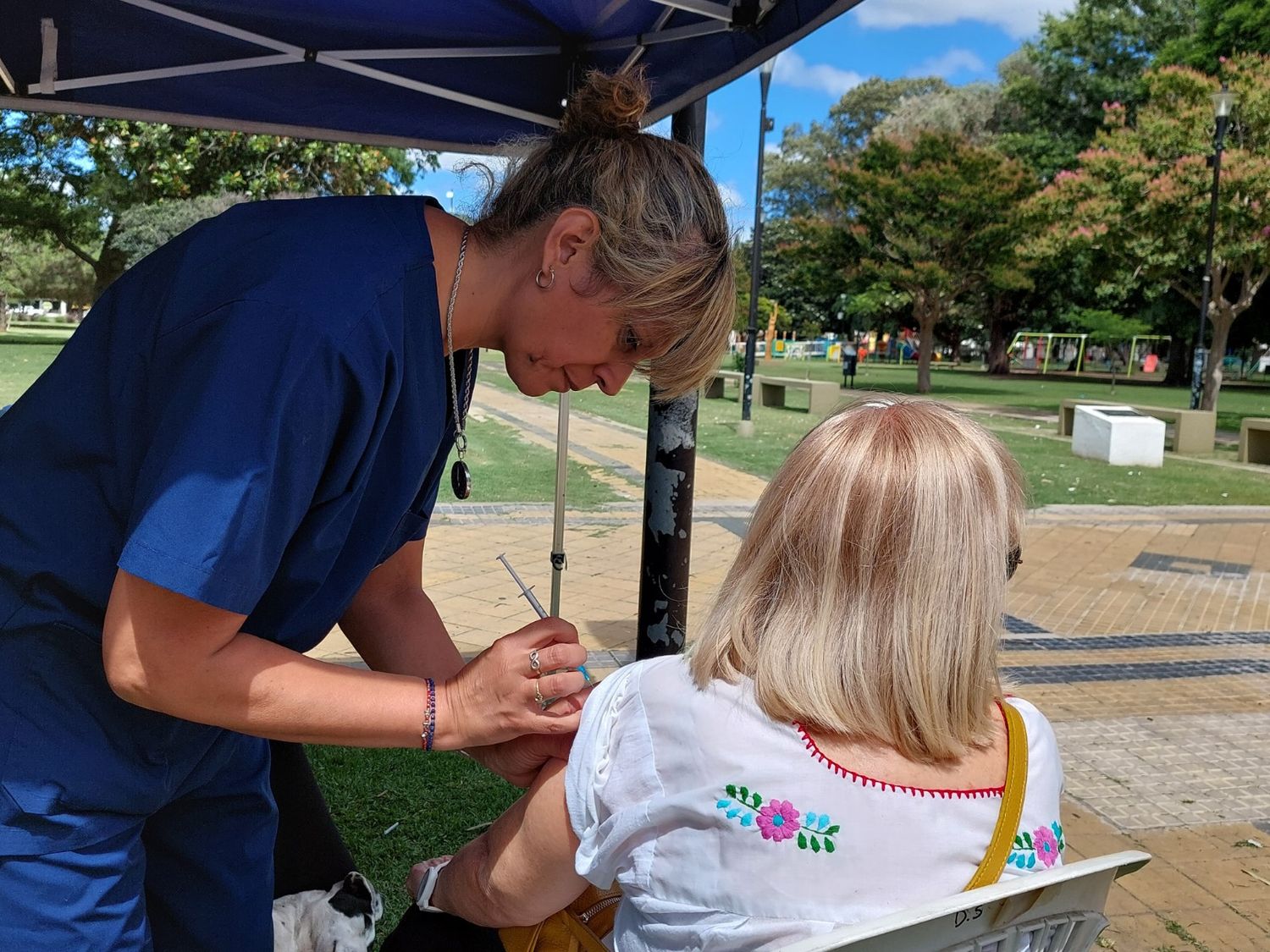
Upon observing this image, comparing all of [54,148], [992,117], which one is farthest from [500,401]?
[992,117]

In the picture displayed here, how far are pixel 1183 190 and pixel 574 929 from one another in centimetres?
1987

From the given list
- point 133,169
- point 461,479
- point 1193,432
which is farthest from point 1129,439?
point 133,169

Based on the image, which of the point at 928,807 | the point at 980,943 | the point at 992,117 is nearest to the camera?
the point at 980,943

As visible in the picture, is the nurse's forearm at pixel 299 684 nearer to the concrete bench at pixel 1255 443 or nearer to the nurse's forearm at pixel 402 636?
the nurse's forearm at pixel 402 636

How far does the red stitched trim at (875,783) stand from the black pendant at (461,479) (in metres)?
0.87

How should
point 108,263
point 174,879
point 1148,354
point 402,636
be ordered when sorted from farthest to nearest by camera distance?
point 1148,354, point 108,263, point 402,636, point 174,879

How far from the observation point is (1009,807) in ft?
4.13

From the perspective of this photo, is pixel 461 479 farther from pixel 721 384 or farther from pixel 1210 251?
pixel 721 384

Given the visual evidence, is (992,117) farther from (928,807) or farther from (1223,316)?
(928,807)

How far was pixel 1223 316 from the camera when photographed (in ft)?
63.3

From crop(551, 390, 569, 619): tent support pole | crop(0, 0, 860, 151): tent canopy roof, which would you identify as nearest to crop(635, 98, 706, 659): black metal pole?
crop(0, 0, 860, 151): tent canopy roof

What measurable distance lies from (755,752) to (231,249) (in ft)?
2.67

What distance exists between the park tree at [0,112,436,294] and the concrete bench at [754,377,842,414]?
7253 mm

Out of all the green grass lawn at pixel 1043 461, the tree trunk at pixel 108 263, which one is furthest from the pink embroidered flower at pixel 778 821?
the tree trunk at pixel 108 263
